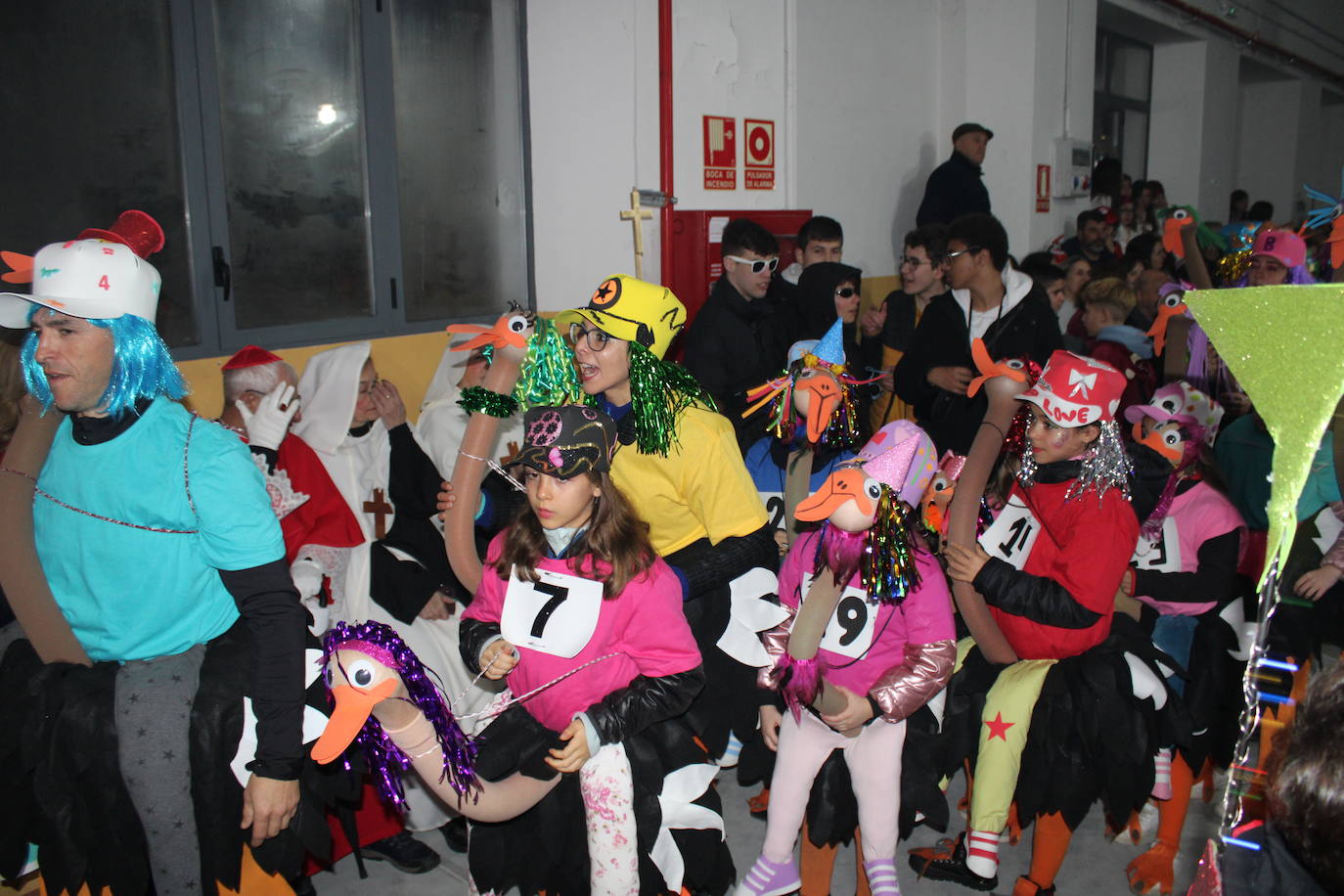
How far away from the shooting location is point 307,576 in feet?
10.5

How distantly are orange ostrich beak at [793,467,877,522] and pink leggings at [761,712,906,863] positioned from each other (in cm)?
59

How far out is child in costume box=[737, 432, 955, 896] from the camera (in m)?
2.43

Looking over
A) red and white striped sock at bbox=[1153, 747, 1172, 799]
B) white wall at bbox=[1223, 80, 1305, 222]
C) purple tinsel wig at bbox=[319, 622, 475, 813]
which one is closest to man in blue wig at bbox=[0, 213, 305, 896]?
purple tinsel wig at bbox=[319, 622, 475, 813]

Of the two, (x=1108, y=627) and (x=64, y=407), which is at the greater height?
(x=64, y=407)

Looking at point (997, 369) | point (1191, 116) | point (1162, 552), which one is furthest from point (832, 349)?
point (1191, 116)

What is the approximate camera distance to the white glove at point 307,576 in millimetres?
3160

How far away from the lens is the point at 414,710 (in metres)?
2.01

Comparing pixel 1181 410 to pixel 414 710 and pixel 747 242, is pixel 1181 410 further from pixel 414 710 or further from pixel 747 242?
pixel 414 710

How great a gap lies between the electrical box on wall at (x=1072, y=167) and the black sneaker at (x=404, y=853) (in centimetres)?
778

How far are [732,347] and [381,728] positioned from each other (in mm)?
2593

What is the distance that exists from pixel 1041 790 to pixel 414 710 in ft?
5.75

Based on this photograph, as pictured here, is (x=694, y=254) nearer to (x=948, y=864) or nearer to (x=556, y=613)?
(x=948, y=864)

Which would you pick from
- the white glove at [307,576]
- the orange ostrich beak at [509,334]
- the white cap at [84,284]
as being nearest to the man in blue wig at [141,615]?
the white cap at [84,284]

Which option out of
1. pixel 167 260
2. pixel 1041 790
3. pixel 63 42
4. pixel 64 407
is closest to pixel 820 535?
pixel 1041 790
